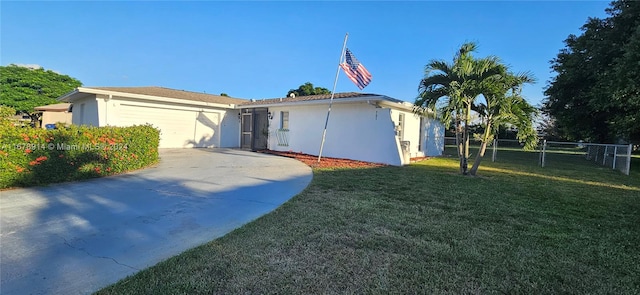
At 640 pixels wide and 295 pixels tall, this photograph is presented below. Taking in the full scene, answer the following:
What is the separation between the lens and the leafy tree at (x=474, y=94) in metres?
8.25

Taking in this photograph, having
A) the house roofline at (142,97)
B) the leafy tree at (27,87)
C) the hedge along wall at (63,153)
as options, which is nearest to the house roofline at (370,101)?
the house roofline at (142,97)

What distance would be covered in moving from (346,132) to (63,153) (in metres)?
9.35

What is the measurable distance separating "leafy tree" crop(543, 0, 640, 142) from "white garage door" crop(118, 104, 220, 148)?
1836 centimetres

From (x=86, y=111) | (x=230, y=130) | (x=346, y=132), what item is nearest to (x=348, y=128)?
(x=346, y=132)

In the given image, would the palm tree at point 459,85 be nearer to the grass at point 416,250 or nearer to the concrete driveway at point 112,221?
the grass at point 416,250

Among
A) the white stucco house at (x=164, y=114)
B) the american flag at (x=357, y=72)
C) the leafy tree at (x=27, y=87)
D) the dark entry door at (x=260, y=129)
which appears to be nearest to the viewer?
the american flag at (x=357, y=72)

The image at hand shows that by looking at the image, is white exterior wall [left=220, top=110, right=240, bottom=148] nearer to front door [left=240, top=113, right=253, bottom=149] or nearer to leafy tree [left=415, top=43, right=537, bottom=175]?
front door [left=240, top=113, right=253, bottom=149]

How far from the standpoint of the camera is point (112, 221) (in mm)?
4199

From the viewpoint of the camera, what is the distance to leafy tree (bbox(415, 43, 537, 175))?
8.25 meters

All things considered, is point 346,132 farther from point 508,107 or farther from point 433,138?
point 433,138

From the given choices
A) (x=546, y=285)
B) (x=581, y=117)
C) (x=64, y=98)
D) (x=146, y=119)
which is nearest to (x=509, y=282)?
(x=546, y=285)

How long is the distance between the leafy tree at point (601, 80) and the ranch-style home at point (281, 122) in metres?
6.76

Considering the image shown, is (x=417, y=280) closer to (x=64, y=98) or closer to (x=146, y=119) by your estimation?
(x=146, y=119)

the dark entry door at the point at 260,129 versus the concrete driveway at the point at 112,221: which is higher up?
the dark entry door at the point at 260,129
